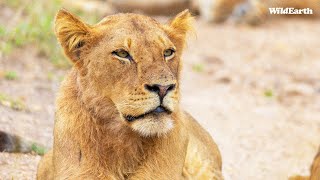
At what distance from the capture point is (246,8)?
14.8 metres

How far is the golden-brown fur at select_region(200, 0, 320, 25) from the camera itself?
14.6 meters

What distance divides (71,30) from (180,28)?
0.70m

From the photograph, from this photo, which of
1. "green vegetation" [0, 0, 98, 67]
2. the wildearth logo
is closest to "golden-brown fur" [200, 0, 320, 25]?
the wildearth logo

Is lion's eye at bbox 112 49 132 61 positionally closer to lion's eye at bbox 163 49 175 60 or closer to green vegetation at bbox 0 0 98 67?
lion's eye at bbox 163 49 175 60

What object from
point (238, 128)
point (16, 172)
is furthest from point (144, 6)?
point (16, 172)

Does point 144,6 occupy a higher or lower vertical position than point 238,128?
higher

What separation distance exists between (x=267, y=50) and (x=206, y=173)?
296 inches

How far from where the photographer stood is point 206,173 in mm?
5605

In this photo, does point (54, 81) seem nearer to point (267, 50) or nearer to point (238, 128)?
point (238, 128)

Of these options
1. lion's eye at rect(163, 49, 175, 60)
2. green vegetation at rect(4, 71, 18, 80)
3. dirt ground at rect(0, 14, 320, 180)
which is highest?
lion's eye at rect(163, 49, 175, 60)

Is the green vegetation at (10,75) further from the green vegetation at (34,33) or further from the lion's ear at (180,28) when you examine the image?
the lion's ear at (180,28)

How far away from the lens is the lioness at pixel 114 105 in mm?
4398

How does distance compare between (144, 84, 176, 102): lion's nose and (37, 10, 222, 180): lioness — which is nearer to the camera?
(144, 84, 176, 102): lion's nose

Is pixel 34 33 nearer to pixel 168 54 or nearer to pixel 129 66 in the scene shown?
pixel 168 54
